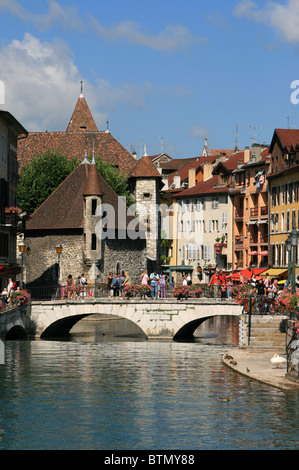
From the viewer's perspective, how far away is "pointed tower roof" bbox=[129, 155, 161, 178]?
299ft

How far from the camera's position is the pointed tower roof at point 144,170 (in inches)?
3593

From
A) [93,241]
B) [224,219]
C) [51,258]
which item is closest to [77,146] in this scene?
[224,219]

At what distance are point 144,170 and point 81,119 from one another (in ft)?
73.6

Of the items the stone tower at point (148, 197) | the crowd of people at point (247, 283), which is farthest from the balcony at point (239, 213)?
the crowd of people at point (247, 283)

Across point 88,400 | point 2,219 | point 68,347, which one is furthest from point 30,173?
point 88,400

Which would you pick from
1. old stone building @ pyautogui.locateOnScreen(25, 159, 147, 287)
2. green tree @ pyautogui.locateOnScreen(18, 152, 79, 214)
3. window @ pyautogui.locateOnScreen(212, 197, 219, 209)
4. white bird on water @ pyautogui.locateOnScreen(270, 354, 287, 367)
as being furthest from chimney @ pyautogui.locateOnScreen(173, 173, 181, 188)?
white bird on water @ pyautogui.locateOnScreen(270, 354, 287, 367)

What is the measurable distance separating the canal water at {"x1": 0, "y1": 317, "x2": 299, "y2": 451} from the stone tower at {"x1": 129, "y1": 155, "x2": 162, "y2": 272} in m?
44.8

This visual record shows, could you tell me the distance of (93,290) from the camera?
56.9 meters

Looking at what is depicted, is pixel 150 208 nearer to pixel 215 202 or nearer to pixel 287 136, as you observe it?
pixel 215 202

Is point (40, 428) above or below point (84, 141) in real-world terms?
below

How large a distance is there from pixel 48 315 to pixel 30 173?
31.7m

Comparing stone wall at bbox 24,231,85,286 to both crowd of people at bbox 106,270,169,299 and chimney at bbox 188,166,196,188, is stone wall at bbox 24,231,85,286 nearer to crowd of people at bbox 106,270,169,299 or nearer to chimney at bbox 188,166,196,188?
crowd of people at bbox 106,270,169,299
